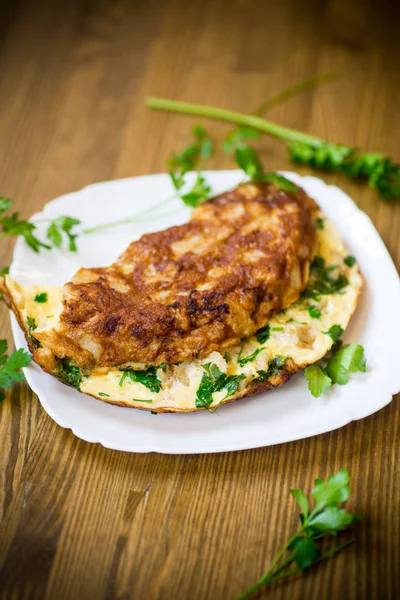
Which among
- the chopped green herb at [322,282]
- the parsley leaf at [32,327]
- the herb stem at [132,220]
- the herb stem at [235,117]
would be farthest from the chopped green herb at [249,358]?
the herb stem at [235,117]

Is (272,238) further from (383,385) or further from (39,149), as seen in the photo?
(39,149)

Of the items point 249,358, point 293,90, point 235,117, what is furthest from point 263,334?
point 293,90

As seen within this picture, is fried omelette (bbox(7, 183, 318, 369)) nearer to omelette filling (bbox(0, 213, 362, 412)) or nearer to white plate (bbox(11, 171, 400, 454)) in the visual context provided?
omelette filling (bbox(0, 213, 362, 412))

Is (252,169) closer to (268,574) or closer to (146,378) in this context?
(146,378)

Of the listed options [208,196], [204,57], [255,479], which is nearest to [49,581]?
[255,479]

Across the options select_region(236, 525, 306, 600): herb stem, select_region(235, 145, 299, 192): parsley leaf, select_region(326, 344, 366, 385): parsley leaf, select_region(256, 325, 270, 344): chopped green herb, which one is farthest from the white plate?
select_region(235, 145, 299, 192): parsley leaf

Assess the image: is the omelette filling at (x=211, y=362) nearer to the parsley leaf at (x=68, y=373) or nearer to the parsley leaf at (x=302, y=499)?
the parsley leaf at (x=68, y=373)
